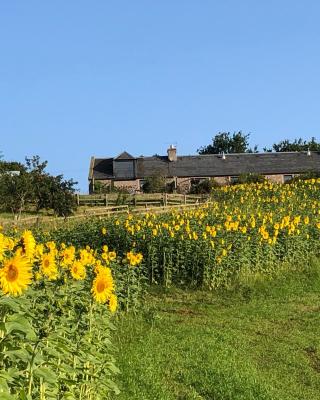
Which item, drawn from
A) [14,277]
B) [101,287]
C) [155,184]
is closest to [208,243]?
[101,287]

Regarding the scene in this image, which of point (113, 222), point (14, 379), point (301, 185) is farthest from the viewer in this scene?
point (301, 185)

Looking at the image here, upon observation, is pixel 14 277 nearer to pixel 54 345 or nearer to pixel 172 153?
pixel 54 345

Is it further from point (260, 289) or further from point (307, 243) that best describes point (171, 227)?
point (307, 243)

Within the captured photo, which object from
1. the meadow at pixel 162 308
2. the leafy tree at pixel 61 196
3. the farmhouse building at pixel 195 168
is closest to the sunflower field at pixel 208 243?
the meadow at pixel 162 308

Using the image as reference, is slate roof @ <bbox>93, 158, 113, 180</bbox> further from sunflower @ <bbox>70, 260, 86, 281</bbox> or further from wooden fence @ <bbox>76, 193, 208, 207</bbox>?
sunflower @ <bbox>70, 260, 86, 281</bbox>

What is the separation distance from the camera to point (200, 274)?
11938 mm

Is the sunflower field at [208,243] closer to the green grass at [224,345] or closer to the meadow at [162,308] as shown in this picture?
the meadow at [162,308]

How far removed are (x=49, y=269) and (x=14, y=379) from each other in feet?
6.28

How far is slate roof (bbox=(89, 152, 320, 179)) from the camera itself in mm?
61844

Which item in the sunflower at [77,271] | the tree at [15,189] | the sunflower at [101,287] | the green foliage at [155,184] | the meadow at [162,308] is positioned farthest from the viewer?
the green foliage at [155,184]

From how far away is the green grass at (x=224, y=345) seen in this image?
627 centimetres

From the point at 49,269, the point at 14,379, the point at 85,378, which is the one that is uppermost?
the point at 49,269

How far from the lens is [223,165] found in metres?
62.7

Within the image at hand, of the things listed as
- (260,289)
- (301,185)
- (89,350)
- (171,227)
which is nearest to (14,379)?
(89,350)
